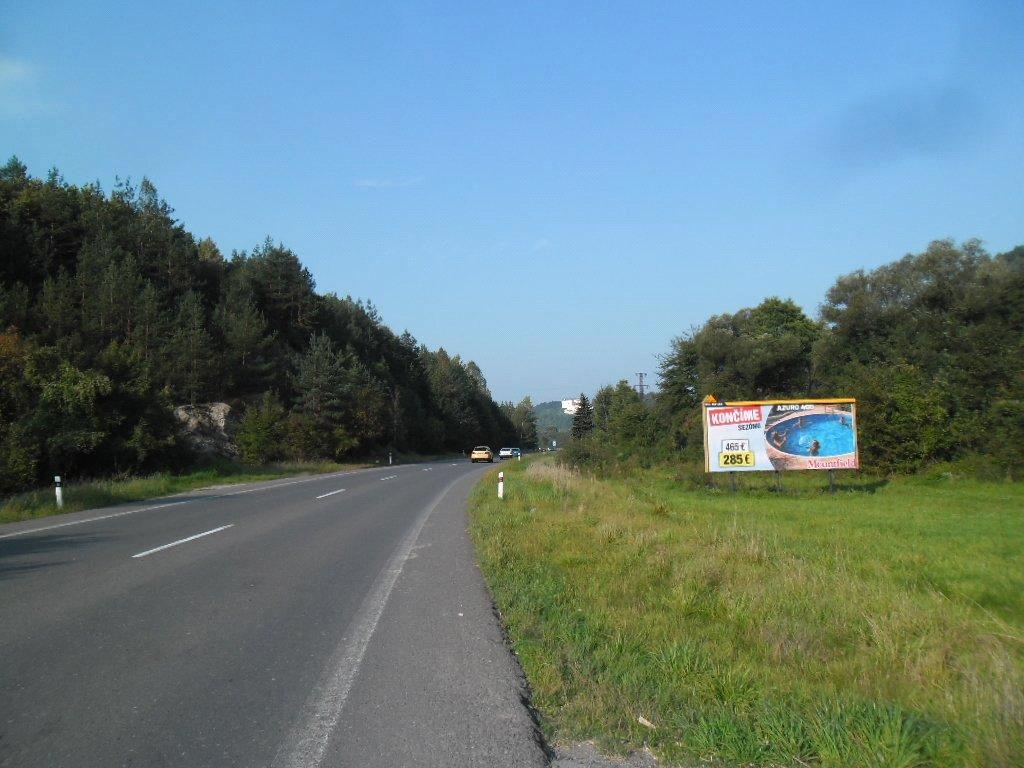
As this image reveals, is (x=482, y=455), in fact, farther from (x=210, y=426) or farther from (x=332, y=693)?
(x=332, y=693)

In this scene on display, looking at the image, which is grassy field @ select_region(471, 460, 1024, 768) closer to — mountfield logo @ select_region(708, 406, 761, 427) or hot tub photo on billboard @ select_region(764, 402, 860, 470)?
hot tub photo on billboard @ select_region(764, 402, 860, 470)

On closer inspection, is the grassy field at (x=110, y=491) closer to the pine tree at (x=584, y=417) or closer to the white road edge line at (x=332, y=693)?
the white road edge line at (x=332, y=693)

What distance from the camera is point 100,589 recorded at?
8875 mm

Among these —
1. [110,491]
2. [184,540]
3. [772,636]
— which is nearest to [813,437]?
[772,636]

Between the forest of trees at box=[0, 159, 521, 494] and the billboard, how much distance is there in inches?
917

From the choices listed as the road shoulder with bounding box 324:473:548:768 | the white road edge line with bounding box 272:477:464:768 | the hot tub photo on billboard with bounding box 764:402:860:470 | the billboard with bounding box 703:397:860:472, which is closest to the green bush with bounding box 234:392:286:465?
the billboard with bounding box 703:397:860:472

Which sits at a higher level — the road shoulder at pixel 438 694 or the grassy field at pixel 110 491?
A: the grassy field at pixel 110 491

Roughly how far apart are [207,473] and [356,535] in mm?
23339

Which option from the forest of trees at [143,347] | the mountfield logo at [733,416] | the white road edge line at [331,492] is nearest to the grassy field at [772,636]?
the white road edge line at [331,492]

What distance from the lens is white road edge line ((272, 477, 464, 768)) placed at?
447cm

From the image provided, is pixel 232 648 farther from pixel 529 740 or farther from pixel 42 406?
pixel 42 406

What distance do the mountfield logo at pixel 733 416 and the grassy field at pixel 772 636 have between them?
10.2 meters

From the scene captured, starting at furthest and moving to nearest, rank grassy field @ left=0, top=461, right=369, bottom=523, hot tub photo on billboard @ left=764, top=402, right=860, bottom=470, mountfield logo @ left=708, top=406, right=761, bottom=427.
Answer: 1. mountfield logo @ left=708, top=406, right=761, bottom=427
2. hot tub photo on billboard @ left=764, top=402, right=860, bottom=470
3. grassy field @ left=0, top=461, right=369, bottom=523

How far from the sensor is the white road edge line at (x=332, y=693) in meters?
4.47
